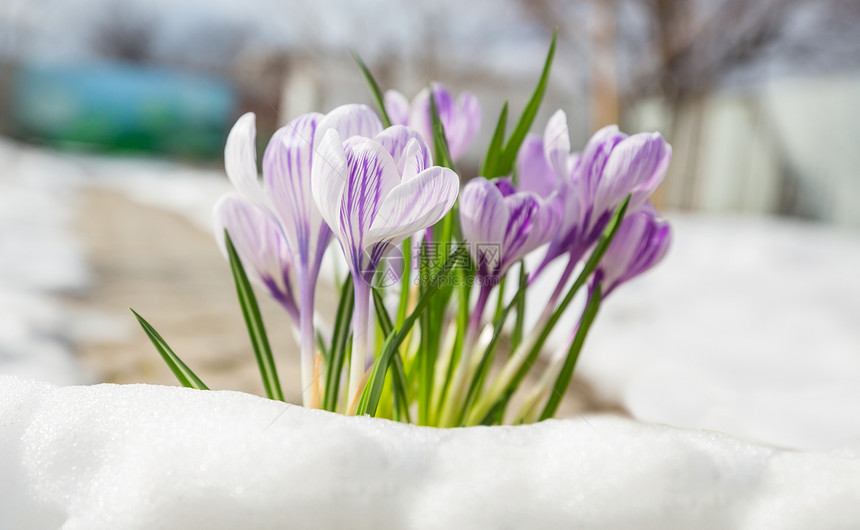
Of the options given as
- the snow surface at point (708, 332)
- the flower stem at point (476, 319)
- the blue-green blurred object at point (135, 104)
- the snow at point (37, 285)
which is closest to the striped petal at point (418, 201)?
the flower stem at point (476, 319)

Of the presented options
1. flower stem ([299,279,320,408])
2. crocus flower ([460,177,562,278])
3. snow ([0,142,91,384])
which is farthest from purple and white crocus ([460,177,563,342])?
snow ([0,142,91,384])

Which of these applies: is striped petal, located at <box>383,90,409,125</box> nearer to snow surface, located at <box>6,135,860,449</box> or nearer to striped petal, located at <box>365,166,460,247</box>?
striped petal, located at <box>365,166,460,247</box>

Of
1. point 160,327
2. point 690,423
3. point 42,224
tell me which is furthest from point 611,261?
point 42,224

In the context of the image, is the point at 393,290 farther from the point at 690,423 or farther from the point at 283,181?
the point at 690,423

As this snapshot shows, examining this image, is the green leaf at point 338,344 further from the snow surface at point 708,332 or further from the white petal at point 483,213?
the snow surface at point 708,332

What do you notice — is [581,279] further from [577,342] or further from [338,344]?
[338,344]

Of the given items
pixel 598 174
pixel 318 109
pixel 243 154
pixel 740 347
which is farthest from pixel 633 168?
pixel 318 109

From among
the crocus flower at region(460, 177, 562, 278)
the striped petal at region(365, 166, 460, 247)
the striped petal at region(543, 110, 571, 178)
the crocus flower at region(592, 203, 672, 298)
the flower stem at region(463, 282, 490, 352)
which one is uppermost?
the striped petal at region(543, 110, 571, 178)
